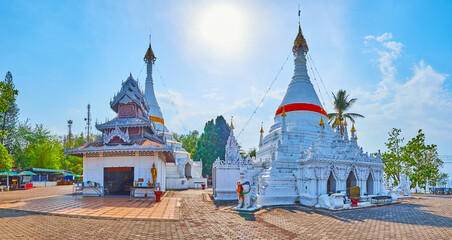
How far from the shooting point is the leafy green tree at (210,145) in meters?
49.0

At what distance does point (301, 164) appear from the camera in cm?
1908

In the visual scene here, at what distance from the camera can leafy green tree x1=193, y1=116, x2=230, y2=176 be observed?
49.0 m

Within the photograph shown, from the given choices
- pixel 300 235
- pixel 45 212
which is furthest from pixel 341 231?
pixel 45 212

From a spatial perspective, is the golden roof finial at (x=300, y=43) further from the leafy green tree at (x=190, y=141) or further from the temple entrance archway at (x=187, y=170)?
the leafy green tree at (x=190, y=141)

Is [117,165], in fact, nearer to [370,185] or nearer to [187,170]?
[187,170]

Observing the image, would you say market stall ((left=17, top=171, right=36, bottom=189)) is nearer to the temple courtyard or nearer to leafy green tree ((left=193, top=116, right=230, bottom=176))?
the temple courtyard

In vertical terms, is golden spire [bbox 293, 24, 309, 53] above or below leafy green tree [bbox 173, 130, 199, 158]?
above

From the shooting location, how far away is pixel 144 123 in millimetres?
22438

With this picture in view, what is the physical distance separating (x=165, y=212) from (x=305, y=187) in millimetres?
9722

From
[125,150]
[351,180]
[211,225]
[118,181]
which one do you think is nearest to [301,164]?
[351,180]

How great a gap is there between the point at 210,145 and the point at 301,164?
32.1m

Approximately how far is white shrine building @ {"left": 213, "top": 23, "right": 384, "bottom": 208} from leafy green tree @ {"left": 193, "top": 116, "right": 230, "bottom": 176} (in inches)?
852

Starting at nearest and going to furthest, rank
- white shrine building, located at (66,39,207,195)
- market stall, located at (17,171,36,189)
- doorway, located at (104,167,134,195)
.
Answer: white shrine building, located at (66,39,207,195), doorway, located at (104,167,134,195), market stall, located at (17,171,36,189)

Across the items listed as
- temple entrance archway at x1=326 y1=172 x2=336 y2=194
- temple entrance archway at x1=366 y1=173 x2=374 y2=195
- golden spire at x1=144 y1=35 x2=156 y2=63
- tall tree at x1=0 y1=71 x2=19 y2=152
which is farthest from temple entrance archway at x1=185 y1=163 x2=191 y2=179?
tall tree at x1=0 y1=71 x2=19 y2=152
